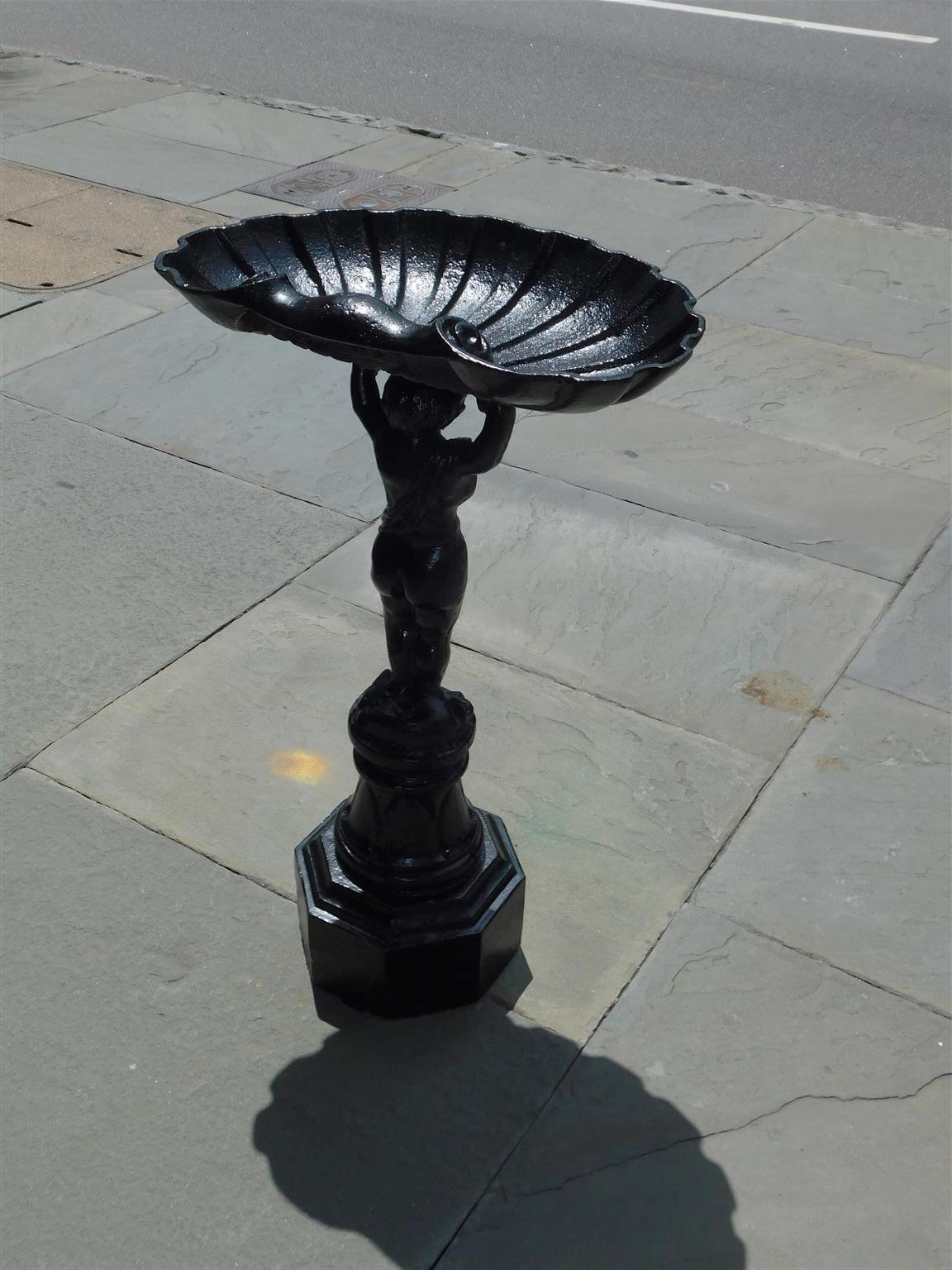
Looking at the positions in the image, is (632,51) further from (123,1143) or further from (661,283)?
(123,1143)

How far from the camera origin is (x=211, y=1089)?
2.92 meters

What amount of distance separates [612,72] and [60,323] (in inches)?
273

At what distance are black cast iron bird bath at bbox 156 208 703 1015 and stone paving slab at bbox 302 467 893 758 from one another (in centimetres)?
116

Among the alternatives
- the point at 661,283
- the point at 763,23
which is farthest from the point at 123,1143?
the point at 763,23

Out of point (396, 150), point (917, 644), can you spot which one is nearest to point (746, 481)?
point (917, 644)

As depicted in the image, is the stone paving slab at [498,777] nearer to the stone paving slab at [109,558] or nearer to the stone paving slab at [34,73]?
the stone paving slab at [109,558]

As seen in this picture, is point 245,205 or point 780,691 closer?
point 780,691

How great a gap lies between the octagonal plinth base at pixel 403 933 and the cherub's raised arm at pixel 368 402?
1026 mm

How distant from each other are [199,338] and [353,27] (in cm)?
760

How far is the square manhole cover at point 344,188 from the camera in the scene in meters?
7.96

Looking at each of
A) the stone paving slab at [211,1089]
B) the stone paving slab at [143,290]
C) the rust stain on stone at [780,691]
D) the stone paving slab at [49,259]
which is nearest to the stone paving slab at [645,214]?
the stone paving slab at [143,290]

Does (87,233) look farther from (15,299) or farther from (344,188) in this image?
(344,188)

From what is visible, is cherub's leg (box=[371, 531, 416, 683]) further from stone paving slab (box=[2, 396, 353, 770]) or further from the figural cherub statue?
stone paving slab (box=[2, 396, 353, 770])

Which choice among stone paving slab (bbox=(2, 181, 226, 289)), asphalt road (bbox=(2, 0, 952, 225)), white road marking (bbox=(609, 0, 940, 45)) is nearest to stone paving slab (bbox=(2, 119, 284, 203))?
stone paving slab (bbox=(2, 181, 226, 289))
